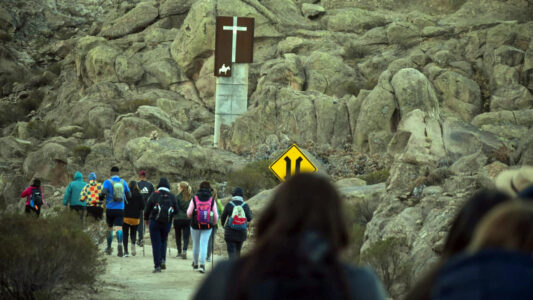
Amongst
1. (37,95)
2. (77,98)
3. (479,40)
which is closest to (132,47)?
(77,98)

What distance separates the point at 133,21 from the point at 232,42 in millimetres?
17307

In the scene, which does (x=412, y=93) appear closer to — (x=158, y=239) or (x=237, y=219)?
(x=158, y=239)

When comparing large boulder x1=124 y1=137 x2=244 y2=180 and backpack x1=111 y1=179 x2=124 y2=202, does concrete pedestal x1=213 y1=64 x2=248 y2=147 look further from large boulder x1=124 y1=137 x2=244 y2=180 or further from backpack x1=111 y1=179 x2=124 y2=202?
backpack x1=111 y1=179 x2=124 y2=202

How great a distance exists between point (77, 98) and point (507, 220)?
179 feet

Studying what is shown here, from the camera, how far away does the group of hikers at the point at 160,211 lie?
14.1 metres

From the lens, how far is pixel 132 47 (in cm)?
5616

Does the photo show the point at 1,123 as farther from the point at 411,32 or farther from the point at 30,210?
the point at 30,210

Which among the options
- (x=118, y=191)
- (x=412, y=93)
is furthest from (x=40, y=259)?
(x=412, y=93)

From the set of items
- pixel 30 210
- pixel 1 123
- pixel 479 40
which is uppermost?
pixel 479 40

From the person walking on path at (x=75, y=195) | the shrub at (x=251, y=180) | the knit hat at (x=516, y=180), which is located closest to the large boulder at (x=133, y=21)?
the shrub at (x=251, y=180)

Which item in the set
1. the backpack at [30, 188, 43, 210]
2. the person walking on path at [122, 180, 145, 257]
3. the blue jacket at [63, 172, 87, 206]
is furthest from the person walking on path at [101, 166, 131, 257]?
the backpack at [30, 188, 43, 210]

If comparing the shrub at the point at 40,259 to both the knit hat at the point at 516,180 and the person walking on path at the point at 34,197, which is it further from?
the knit hat at the point at 516,180

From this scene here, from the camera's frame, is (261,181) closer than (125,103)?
Yes

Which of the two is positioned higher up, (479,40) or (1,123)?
(479,40)
